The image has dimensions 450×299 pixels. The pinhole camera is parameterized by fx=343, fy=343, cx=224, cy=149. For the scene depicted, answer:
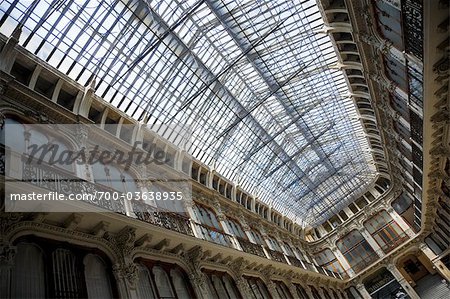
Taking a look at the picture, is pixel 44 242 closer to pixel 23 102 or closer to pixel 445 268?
pixel 23 102

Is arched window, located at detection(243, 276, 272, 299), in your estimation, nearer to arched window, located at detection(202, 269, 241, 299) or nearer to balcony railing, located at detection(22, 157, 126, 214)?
arched window, located at detection(202, 269, 241, 299)

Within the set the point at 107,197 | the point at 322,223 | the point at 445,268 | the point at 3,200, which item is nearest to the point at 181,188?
the point at 107,197

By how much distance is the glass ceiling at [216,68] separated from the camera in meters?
14.9

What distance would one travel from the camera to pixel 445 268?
1270 inches

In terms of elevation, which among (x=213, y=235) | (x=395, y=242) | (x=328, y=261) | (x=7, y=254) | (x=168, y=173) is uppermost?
(x=168, y=173)

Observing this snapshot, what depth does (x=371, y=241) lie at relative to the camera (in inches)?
1586

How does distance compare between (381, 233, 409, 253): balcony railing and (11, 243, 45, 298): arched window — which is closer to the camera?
(11, 243, 45, 298): arched window

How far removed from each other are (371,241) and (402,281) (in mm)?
6045

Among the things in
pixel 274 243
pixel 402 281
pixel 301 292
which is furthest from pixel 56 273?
pixel 402 281

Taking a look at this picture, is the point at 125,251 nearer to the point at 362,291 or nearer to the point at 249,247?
the point at 249,247

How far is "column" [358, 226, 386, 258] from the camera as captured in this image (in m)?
38.4

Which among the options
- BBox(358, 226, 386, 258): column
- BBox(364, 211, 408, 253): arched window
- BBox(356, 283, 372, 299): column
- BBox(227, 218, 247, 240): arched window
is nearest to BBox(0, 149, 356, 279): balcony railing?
BBox(227, 218, 247, 240): arched window

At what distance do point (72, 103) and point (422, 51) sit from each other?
13962 mm

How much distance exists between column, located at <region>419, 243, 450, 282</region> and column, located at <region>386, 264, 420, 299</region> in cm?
323
